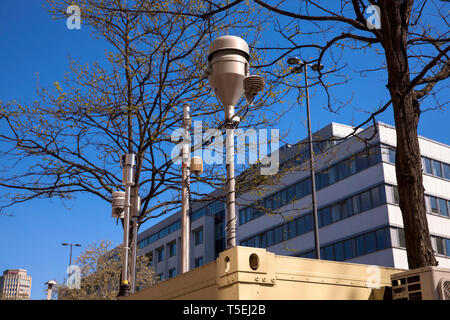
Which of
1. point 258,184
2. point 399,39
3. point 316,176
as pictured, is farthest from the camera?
point 316,176

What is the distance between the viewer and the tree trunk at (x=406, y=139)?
6.59m

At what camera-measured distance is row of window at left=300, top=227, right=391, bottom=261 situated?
34.9 m

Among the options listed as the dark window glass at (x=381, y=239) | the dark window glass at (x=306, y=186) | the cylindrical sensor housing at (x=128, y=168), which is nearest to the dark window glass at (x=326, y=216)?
the dark window glass at (x=306, y=186)

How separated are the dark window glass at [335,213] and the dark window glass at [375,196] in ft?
11.7

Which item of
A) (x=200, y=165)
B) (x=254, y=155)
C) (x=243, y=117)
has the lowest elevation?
(x=200, y=165)

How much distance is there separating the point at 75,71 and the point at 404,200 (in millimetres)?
10889

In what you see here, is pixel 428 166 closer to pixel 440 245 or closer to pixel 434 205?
pixel 434 205

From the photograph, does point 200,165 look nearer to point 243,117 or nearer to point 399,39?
point 243,117

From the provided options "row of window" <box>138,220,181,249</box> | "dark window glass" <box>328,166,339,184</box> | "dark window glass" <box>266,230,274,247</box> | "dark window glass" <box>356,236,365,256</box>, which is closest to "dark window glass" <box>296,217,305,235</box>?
"dark window glass" <box>266,230,274,247</box>

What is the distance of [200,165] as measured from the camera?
11.7m

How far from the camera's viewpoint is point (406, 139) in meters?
7.08

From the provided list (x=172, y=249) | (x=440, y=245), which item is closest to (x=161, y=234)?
(x=172, y=249)

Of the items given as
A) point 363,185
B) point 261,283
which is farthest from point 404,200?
point 363,185

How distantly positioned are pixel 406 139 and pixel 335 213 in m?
33.5
